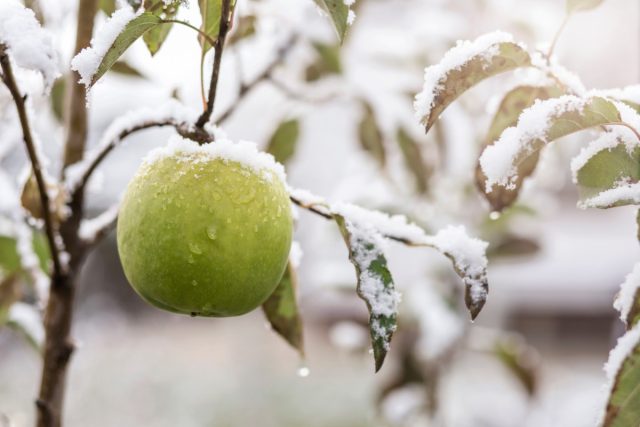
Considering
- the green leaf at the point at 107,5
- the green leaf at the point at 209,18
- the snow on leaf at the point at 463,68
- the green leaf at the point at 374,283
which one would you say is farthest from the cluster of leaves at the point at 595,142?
the green leaf at the point at 107,5

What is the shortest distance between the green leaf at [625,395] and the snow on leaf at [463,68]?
0.22 m

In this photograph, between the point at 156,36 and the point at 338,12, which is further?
the point at 156,36

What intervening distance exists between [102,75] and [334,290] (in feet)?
4.42

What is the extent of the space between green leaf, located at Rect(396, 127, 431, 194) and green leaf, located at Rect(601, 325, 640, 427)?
0.98 metres

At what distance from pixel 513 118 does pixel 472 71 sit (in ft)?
0.41

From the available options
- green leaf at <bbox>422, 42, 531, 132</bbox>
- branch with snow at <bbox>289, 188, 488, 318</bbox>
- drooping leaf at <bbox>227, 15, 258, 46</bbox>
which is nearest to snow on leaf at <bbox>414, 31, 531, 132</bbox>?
→ green leaf at <bbox>422, 42, 531, 132</bbox>

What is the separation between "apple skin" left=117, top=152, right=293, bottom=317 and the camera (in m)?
0.57

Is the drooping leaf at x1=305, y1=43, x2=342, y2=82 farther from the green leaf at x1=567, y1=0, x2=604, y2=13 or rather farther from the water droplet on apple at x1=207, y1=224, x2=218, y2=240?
the water droplet on apple at x1=207, y1=224, x2=218, y2=240

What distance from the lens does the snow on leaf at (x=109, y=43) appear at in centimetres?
52

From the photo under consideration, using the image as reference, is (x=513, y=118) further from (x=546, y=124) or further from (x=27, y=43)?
(x=27, y=43)

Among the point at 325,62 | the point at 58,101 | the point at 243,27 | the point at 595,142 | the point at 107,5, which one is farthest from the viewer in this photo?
the point at 325,62

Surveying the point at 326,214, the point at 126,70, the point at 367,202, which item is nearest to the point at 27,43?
the point at 326,214

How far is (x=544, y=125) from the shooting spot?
55 centimetres

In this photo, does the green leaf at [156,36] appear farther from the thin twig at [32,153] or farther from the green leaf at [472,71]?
the green leaf at [472,71]
